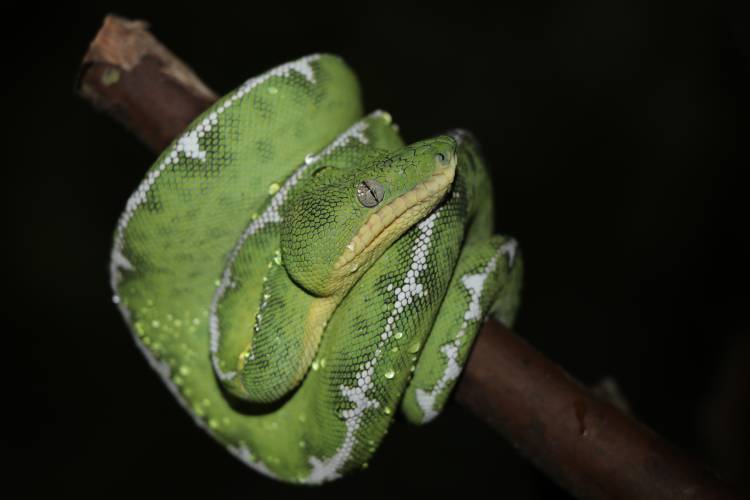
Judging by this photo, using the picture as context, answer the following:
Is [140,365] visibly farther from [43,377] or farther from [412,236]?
[412,236]

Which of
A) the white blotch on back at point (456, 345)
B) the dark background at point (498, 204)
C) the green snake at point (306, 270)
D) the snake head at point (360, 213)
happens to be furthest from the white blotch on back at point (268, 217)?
the dark background at point (498, 204)

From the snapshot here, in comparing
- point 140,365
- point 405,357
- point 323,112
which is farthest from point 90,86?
point 140,365

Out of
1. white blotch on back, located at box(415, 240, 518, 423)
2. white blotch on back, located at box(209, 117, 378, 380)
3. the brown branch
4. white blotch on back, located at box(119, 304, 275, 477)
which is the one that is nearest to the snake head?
white blotch on back, located at box(209, 117, 378, 380)

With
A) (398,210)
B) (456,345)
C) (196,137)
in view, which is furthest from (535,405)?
(196,137)

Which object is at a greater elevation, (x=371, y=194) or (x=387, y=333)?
(x=371, y=194)

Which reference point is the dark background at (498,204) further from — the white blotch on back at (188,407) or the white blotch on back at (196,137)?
the white blotch on back at (196,137)

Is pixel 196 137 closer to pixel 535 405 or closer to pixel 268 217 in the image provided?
pixel 268 217

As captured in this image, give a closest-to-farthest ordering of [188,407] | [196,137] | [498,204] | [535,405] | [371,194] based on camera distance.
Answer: [371,194] < [196,137] < [535,405] < [188,407] < [498,204]

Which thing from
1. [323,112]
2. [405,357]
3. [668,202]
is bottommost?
[668,202]
